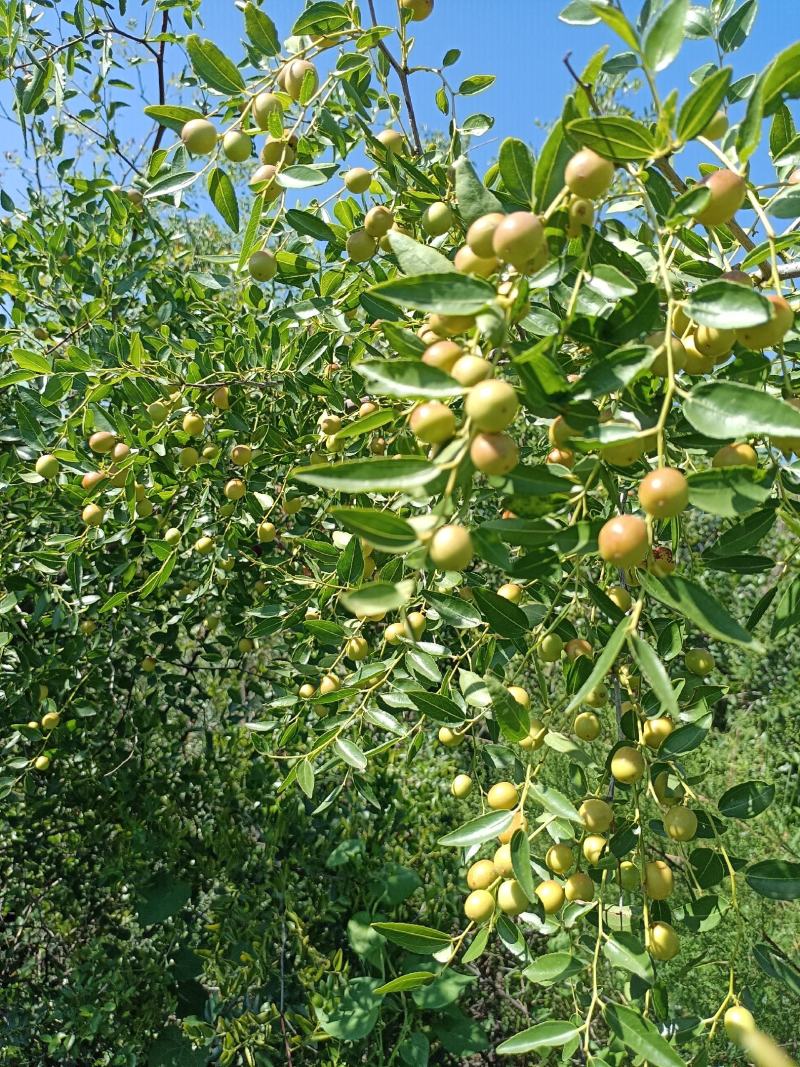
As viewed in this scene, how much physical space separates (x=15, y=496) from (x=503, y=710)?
5.52 ft

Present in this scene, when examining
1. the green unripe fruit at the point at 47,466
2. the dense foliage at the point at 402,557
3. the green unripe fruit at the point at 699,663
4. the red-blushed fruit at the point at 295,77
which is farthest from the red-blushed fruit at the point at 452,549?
the green unripe fruit at the point at 47,466

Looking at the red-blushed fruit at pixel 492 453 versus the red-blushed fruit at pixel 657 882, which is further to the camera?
the red-blushed fruit at pixel 657 882

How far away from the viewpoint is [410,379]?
53 centimetres

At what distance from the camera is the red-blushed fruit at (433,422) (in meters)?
0.54

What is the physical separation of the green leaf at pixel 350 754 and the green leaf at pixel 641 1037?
1.41 ft

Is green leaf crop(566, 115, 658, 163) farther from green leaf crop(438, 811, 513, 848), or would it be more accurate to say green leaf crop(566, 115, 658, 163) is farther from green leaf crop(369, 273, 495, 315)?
green leaf crop(438, 811, 513, 848)

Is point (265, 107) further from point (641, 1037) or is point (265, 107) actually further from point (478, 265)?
point (641, 1037)

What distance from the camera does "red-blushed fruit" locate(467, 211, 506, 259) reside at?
60 centimetres

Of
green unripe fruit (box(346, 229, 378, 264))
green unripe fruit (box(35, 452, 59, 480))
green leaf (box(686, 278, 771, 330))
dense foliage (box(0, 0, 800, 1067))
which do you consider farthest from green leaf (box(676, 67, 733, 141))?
green unripe fruit (box(35, 452, 59, 480))

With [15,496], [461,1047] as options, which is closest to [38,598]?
[15,496]

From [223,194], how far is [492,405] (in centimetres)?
64

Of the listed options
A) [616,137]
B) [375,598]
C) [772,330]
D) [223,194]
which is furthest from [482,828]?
[223,194]

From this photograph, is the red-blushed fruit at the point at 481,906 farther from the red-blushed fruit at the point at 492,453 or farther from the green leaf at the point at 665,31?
the green leaf at the point at 665,31

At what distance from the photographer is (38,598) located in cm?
172
